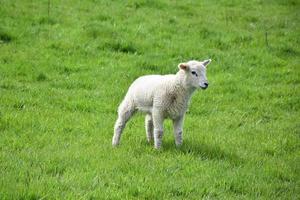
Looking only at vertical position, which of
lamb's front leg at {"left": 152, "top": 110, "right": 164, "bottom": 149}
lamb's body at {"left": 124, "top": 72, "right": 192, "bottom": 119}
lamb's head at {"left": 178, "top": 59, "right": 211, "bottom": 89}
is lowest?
lamb's front leg at {"left": 152, "top": 110, "right": 164, "bottom": 149}

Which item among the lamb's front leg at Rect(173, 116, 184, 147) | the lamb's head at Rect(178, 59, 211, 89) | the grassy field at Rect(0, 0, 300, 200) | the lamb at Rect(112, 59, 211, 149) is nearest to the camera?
the grassy field at Rect(0, 0, 300, 200)

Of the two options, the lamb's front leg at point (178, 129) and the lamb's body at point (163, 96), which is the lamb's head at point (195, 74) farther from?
the lamb's front leg at point (178, 129)

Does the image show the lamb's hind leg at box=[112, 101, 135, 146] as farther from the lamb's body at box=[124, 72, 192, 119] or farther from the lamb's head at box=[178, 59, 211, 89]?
the lamb's head at box=[178, 59, 211, 89]

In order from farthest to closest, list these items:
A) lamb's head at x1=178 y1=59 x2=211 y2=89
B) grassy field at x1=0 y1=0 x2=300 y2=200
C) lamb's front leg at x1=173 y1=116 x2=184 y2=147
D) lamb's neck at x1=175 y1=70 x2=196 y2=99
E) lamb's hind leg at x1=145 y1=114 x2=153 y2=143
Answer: lamb's hind leg at x1=145 y1=114 x2=153 y2=143
lamb's front leg at x1=173 y1=116 x2=184 y2=147
lamb's neck at x1=175 y1=70 x2=196 y2=99
lamb's head at x1=178 y1=59 x2=211 y2=89
grassy field at x1=0 y1=0 x2=300 y2=200

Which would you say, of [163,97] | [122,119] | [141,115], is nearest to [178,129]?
[163,97]

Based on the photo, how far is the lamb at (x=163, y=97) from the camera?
898cm

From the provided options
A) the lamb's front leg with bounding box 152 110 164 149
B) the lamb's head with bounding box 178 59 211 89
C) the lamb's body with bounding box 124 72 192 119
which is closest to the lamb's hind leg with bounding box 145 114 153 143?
the lamb's body with bounding box 124 72 192 119

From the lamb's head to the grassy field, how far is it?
109 centimetres

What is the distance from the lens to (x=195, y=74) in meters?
8.95

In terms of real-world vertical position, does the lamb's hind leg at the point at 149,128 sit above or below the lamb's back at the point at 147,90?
below

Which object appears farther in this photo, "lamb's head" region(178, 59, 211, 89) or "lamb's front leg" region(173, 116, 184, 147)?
"lamb's front leg" region(173, 116, 184, 147)

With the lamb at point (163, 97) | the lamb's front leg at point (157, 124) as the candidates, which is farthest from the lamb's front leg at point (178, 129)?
the lamb's front leg at point (157, 124)

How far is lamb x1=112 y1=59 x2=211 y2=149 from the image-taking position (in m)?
8.98

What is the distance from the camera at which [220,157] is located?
915 centimetres
